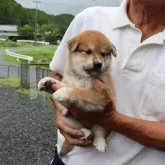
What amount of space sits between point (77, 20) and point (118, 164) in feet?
2.49

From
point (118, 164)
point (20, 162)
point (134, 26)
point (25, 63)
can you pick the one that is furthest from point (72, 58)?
point (25, 63)

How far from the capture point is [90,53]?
8.01 ft

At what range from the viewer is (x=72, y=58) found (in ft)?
8.21

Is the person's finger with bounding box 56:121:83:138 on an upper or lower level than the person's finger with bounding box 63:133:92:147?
upper

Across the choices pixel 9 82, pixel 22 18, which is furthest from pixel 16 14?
pixel 9 82

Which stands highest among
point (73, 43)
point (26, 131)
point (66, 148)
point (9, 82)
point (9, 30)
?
point (73, 43)

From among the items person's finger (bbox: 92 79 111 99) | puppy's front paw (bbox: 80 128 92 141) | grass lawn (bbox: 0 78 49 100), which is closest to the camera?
person's finger (bbox: 92 79 111 99)

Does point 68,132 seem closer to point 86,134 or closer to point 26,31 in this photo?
point 86,134

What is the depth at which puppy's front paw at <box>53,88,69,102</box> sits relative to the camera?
2.20m

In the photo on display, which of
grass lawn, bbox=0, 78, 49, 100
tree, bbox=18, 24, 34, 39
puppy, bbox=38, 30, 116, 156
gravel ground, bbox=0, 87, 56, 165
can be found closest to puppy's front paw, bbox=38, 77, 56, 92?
puppy, bbox=38, 30, 116, 156

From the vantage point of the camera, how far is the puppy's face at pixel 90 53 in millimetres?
2348

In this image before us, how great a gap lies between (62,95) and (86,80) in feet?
0.67

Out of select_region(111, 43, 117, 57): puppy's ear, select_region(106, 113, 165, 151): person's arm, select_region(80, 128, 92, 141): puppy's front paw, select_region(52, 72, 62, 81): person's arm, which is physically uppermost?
select_region(111, 43, 117, 57): puppy's ear

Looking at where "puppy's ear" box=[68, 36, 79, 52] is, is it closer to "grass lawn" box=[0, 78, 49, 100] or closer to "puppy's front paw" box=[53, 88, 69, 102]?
"puppy's front paw" box=[53, 88, 69, 102]
